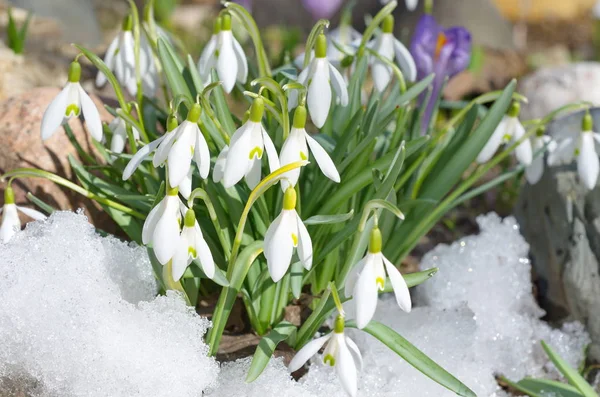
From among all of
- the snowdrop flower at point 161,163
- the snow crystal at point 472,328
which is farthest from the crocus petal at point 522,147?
the snowdrop flower at point 161,163

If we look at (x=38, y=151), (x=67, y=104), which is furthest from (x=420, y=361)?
(x=38, y=151)

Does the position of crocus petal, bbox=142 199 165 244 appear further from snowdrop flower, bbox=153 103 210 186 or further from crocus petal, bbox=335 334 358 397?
crocus petal, bbox=335 334 358 397

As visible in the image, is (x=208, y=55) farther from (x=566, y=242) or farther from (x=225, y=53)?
(x=566, y=242)

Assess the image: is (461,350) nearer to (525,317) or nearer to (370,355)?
(370,355)

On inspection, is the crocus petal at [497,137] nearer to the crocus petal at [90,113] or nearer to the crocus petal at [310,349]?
the crocus petal at [310,349]

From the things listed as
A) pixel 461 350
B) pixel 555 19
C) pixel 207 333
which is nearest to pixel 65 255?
pixel 207 333
